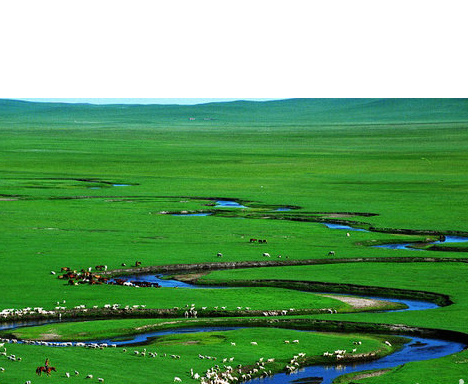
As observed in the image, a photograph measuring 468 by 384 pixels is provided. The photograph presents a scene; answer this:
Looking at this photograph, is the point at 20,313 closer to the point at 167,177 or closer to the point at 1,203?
the point at 1,203

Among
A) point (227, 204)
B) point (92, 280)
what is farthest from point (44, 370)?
point (227, 204)

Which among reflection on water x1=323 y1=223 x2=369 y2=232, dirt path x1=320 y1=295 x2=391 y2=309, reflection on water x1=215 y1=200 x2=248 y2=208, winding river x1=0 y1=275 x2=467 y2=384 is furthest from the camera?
reflection on water x1=215 y1=200 x2=248 y2=208

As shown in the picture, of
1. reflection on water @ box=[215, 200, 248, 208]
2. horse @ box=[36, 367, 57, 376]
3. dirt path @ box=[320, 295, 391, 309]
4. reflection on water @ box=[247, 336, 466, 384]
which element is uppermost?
horse @ box=[36, 367, 57, 376]

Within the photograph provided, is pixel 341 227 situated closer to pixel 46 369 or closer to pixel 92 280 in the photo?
pixel 92 280

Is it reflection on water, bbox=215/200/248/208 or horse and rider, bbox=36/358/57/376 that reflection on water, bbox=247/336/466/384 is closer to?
horse and rider, bbox=36/358/57/376

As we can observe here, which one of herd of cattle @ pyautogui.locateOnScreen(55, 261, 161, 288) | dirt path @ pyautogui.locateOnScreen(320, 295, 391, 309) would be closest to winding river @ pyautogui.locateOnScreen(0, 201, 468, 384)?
dirt path @ pyautogui.locateOnScreen(320, 295, 391, 309)

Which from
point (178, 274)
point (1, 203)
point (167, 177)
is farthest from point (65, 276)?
point (167, 177)

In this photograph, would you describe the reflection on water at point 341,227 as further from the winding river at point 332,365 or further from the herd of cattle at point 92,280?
the winding river at point 332,365

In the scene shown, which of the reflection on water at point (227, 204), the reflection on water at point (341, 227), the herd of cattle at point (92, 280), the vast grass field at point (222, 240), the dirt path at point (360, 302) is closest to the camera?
the vast grass field at point (222, 240)

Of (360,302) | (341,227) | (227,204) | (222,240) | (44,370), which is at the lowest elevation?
(227,204)

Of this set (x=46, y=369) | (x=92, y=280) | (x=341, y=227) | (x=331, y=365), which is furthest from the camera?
(x=341, y=227)

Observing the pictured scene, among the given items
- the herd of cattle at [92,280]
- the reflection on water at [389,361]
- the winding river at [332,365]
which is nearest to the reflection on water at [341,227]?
the herd of cattle at [92,280]
